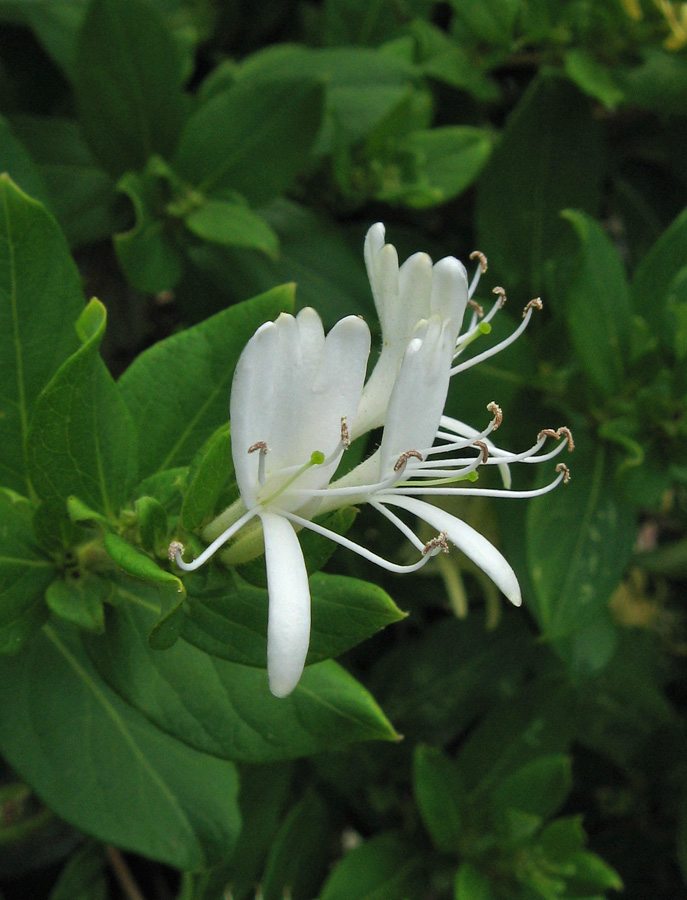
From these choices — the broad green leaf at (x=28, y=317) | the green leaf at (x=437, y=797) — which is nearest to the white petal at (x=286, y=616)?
the broad green leaf at (x=28, y=317)

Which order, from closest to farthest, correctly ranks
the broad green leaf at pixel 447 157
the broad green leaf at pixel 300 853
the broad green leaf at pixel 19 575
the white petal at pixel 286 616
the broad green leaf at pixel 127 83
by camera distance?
the white petal at pixel 286 616, the broad green leaf at pixel 19 575, the broad green leaf at pixel 127 83, the broad green leaf at pixel 300 853, the broad green leaf at pixel 447 157

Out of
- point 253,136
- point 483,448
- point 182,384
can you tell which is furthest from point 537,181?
point 483,448

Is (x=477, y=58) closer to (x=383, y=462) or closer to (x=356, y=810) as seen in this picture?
(x=383, y=462)

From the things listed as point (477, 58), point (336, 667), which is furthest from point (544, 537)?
point (477, 58)

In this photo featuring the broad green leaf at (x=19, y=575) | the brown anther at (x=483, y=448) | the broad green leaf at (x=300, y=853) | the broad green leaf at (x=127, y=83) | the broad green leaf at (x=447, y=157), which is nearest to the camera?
the brown anther at (x=483, y=448)

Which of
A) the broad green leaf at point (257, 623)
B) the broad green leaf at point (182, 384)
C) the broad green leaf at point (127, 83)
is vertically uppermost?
the broad green leaf at point (127, 83)

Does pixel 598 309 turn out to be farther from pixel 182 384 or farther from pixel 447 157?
pixel 182 384

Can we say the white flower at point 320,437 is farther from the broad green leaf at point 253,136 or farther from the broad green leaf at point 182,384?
the broad green leaf at point 253,136

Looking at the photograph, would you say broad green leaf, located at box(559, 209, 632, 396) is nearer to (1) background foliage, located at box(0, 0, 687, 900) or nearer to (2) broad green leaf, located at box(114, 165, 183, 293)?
(1) background foliage, located at box(0, 0, 687, 900)

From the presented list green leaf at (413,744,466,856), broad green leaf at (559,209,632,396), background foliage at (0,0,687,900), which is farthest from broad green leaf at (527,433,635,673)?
green leaf at (413,744,466,856)
